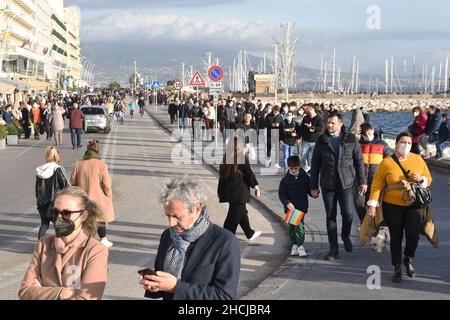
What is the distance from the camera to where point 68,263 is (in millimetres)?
4438

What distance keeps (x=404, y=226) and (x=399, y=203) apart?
0.27 m

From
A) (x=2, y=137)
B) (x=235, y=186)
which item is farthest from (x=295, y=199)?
(x=2, y=137)

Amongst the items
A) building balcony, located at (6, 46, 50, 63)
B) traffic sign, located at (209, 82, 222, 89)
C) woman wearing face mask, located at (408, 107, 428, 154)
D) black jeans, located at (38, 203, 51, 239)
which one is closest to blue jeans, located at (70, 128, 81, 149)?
traffic sign, located at (209, 82, 222, 89)

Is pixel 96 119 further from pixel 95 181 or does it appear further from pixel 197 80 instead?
pixel 95 181

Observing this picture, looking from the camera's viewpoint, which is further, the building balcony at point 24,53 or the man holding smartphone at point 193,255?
the building balcony at point 24,53

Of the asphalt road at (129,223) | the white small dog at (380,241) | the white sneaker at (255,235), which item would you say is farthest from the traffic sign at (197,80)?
the white small dog at (380,241)

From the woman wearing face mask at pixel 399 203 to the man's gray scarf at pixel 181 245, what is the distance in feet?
15.4

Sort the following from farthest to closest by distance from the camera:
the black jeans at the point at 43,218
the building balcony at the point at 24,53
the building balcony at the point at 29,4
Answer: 1. the building balcony at the point at 29,4
2. the building balcony at the point at 24,53
3. the black jeans at the point at 43,218

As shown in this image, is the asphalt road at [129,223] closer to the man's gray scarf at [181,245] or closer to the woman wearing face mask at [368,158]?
the woman wearing face mask at [368,158]

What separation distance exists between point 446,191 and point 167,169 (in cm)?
850

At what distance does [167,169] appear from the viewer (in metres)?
22.2

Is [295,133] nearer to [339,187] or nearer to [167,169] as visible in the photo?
[167,169]

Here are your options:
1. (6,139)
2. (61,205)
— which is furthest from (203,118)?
(61,205)

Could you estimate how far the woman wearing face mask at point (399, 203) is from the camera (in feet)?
28.2
